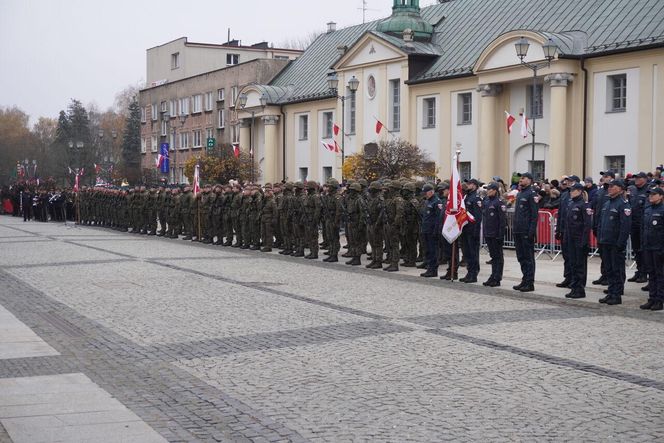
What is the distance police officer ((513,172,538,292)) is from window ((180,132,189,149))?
5994 centimetres

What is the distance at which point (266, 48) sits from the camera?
280 feet

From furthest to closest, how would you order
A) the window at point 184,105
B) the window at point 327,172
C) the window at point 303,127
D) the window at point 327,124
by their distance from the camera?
the window at point 184,105, the window at point 303,127, the window at point 327,172, the window at point 327,124

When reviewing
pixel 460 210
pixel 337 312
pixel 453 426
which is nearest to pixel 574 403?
pixel 453 426

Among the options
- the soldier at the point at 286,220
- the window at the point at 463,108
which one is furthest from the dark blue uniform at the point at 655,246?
the window at the point at 463,108

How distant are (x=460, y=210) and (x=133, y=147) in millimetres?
95662

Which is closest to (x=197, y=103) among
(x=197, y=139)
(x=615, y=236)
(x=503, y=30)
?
(x=197, y=139)

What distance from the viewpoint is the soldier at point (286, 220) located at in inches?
1006

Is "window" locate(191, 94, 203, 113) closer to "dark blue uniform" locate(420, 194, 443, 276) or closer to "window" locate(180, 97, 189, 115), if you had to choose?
"window" locate(180, 97, 189, 115)

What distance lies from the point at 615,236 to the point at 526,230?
6.89ft

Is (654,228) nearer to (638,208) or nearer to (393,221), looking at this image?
(638,208)

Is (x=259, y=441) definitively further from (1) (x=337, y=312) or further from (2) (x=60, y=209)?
(2) (x=60, y=209)

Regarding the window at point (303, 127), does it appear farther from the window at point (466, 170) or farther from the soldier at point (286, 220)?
the soldier at point (286, 220)

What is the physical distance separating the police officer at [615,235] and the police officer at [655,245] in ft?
1.80

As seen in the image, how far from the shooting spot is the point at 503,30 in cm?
4191
